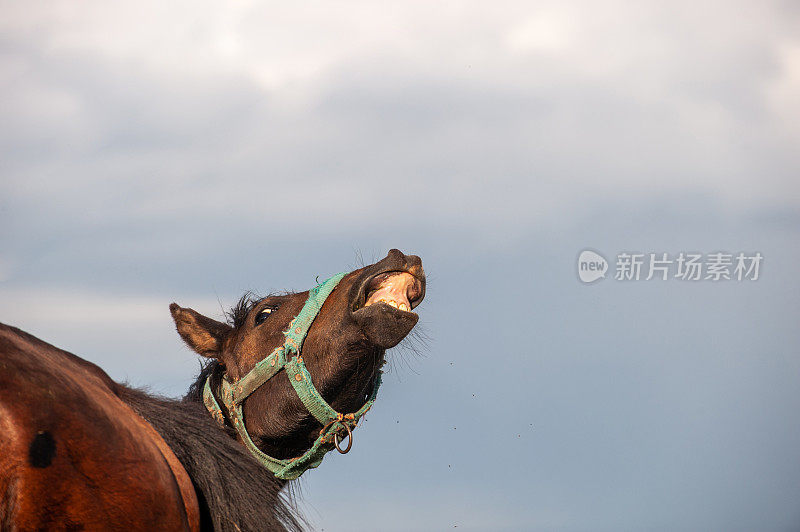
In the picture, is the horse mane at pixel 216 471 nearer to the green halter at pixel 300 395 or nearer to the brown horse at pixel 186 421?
the brown horse at pixel 186 421

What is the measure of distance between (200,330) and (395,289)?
5.80ft

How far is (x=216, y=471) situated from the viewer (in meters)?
3.07

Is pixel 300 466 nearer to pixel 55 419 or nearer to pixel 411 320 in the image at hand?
pixel 411 320

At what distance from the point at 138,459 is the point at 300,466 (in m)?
2.42

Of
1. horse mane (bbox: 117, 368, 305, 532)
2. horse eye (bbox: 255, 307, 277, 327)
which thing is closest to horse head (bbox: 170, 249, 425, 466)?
horse eye (bbox: 255, 307, 277, 327)

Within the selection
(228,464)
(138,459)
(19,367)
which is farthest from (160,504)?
(228,464)

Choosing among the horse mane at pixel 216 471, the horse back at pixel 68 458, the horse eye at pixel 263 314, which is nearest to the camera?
the horse back at pixel 68 458

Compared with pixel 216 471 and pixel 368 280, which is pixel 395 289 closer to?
pixel 368 280

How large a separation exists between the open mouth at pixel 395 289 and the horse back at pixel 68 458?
1821 mm

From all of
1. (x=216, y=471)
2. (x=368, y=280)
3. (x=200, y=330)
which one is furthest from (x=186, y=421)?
(x=200, y=330)

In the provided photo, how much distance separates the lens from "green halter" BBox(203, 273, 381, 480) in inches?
174

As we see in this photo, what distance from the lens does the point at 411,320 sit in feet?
13.1

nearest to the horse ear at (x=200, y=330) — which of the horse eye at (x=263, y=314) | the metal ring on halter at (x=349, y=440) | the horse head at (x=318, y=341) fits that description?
the horse head at (x=318, y=341)

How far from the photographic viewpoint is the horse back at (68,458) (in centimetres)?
203
